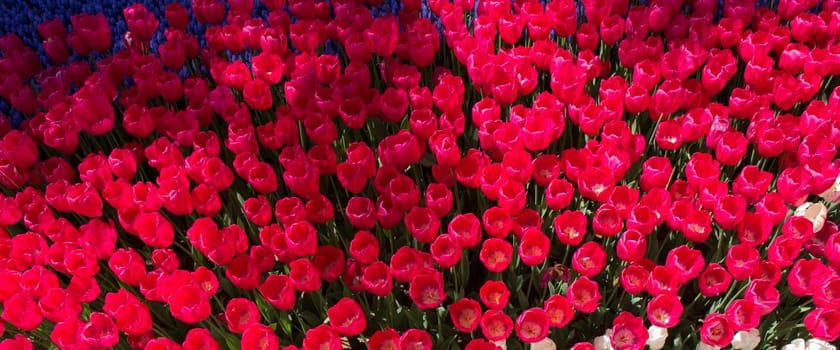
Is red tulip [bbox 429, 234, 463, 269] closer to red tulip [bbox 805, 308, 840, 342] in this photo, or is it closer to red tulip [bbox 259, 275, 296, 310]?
red tulip [bbox 259, 275, 296, 310]

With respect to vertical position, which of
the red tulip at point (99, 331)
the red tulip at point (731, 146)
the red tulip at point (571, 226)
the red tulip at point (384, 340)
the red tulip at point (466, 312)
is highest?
the red tulip at point (731, 146)

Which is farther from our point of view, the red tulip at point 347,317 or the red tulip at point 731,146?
the red tulip at point 731,146

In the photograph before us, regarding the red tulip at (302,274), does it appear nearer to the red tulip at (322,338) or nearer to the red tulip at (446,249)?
the red tulip at (322,338)

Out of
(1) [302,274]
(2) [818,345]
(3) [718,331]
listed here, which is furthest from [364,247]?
(2) [818,345]

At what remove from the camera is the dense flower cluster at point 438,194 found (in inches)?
67.0

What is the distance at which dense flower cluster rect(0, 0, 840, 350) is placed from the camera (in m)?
1.70

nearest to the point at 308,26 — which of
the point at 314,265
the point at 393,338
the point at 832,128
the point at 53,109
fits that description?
the point at 53,109

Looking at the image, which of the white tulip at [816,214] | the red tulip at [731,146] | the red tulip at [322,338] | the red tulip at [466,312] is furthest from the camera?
the red tulip at [731,146]

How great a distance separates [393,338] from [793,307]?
1260mm

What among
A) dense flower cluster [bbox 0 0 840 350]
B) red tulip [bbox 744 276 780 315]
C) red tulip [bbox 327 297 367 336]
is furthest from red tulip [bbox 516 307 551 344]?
red tulip [bbox 744 276 780 315]

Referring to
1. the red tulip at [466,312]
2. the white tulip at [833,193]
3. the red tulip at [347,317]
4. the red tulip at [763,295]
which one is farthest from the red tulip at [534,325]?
the white tulip at [833,193]

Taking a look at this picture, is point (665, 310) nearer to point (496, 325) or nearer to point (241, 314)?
point (496, 325)

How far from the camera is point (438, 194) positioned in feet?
6.07

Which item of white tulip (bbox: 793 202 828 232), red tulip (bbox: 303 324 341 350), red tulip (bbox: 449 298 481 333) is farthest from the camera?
white tulip (bbox: 793 202 828 232)
